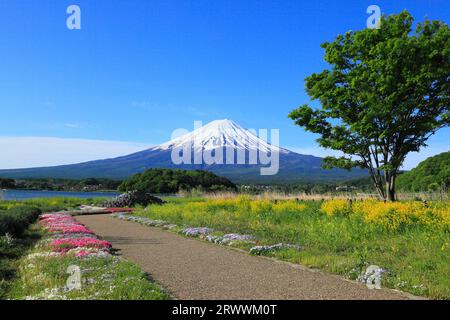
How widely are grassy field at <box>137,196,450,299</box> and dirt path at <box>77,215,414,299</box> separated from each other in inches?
22.9

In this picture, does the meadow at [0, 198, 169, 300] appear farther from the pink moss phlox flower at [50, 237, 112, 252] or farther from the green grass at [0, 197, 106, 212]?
the green grass at [0, 197, 106, 212]

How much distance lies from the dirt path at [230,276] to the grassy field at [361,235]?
1.91 feet

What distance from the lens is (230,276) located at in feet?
25.4

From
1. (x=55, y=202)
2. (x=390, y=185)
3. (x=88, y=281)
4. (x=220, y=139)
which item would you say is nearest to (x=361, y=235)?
(x=88, y=281)

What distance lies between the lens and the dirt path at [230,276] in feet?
21.1

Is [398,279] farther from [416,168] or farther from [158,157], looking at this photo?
[158,157]

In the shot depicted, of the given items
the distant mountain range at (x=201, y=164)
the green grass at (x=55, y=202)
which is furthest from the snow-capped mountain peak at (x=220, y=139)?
the green grass at (x=55, y=202)

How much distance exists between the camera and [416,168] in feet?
148

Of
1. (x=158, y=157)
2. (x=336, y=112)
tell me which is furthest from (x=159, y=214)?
(x=158, y=157)

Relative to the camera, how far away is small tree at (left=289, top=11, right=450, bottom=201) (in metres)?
19.0

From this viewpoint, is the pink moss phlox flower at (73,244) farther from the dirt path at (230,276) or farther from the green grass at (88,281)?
the green grass at (88,281)

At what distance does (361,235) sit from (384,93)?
1083cm

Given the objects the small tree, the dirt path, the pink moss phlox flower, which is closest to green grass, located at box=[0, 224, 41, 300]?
the pink moss phlox flower

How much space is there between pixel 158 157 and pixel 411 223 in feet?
491
